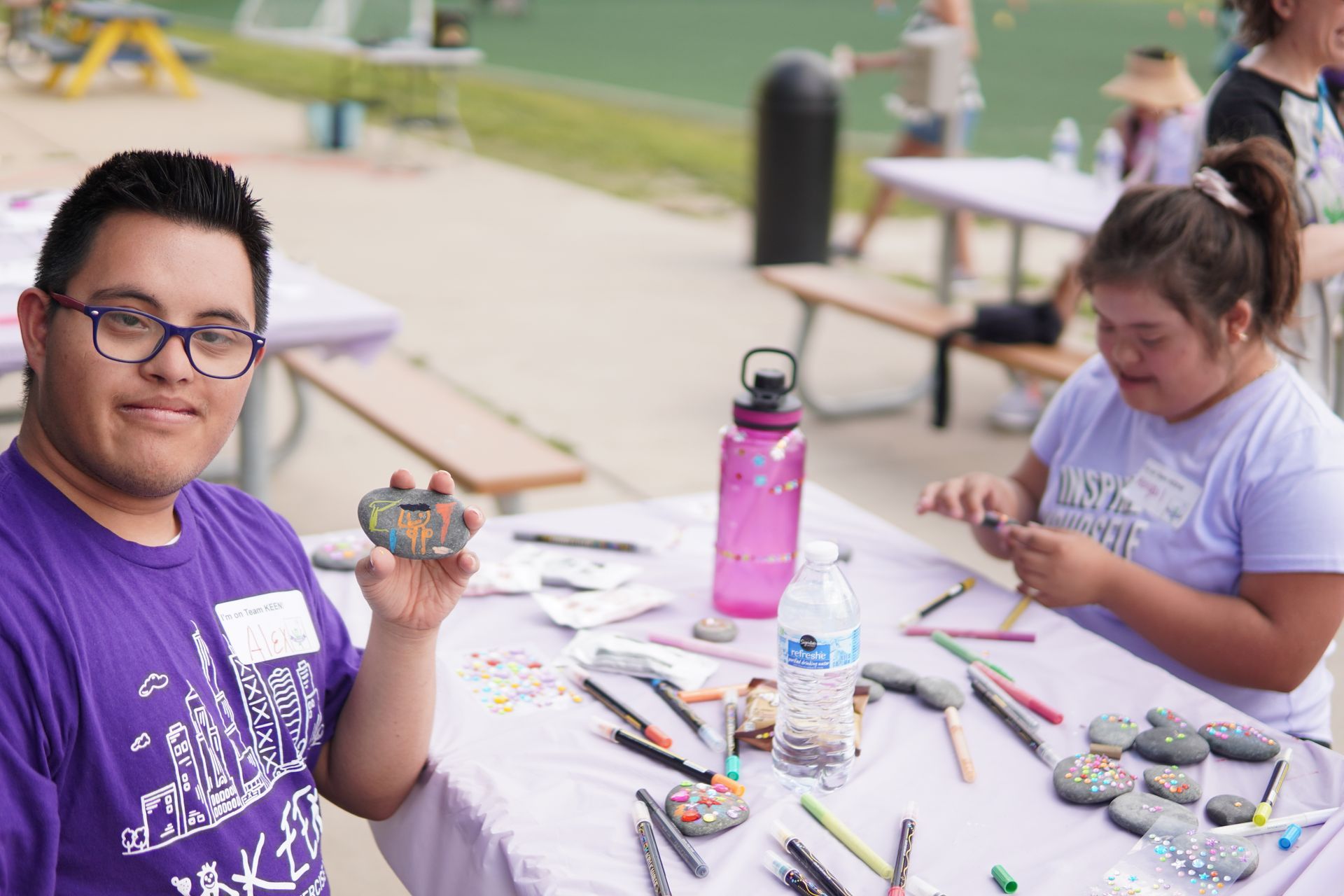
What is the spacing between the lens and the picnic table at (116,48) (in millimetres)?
14367

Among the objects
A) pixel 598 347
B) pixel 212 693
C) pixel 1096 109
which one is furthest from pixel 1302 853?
pixel 1096 109

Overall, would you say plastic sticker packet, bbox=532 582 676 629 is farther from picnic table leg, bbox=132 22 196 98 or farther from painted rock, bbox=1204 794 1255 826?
picnic table leg, bbox=132 22 196 98

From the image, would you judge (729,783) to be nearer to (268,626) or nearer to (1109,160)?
(268,626)

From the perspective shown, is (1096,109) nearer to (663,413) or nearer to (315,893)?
(663,413)

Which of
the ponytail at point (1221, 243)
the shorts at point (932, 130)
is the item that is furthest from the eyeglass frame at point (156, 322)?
the shorts at point (932, 130)

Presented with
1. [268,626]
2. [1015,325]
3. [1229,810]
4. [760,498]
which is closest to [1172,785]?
[1229,810]

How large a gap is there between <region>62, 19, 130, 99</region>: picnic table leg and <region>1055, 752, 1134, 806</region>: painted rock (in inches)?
569

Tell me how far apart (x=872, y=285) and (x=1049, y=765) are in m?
4.60

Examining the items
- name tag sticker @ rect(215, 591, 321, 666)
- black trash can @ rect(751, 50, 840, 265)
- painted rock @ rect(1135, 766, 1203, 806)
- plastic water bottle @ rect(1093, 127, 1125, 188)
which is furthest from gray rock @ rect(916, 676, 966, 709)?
black trash can @ rect(751, 50, 840, 265)

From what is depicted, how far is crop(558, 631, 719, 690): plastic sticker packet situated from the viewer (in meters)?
2.10

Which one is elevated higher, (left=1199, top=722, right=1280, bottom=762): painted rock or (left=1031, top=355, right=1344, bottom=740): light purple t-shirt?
(left=1031, top=355, right=1344, bottom=740): light purple t-shirt

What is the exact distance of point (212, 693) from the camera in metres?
1.62

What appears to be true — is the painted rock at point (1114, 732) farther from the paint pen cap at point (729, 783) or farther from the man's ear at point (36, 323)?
the man's ear at point (36, 323)

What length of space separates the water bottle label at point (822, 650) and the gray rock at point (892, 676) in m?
0.29
